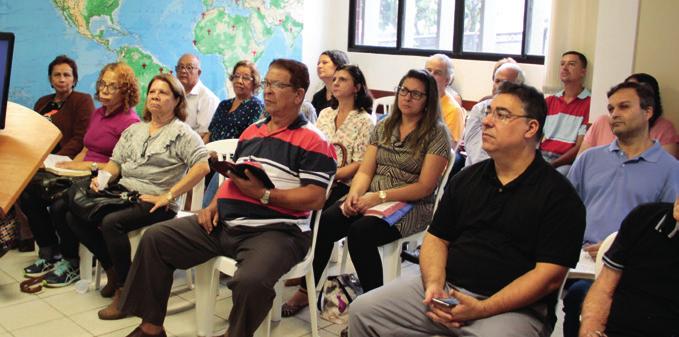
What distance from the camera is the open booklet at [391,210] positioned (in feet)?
10.1

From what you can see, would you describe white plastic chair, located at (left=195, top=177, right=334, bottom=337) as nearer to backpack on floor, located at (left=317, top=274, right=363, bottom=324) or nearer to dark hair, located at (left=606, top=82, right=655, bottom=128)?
backpack on floor, located at (left=317, top=274, right=363, bottom=324)

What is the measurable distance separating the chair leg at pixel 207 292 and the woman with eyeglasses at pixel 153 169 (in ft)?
1.60

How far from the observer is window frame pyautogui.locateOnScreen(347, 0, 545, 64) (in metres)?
5.65

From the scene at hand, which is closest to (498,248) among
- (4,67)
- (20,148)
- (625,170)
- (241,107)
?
(625,170)

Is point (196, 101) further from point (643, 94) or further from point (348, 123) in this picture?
point (643, 94)

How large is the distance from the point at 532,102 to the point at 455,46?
3989mm

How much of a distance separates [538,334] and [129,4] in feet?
14.2

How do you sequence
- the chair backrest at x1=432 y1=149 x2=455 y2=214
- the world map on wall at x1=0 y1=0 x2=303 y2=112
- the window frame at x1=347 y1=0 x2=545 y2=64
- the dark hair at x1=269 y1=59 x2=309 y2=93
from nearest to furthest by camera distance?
the dark hair at x1=269 y1=59 x2=309 y2=93
the chair backrest at x1=432 y1=149 x2=455 y2=214
the world map on wall at x1=0 y1=0 x2=303 y2=112
the window frame at x1=347 y1=0 x2=545 y2=64

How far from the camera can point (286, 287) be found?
3699 millimetres

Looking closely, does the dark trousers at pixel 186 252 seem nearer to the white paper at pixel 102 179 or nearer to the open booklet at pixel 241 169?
the open booklet at pixel 241 169

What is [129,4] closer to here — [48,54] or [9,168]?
[48,54]

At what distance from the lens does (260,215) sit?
2.85 m

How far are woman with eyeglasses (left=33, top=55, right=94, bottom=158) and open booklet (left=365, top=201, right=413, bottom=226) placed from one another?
2.08m

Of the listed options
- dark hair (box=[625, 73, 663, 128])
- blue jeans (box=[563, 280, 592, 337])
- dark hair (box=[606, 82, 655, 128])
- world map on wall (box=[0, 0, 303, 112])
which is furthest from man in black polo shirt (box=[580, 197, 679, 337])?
world map on wall (box=[0, 0, 303, 112])
